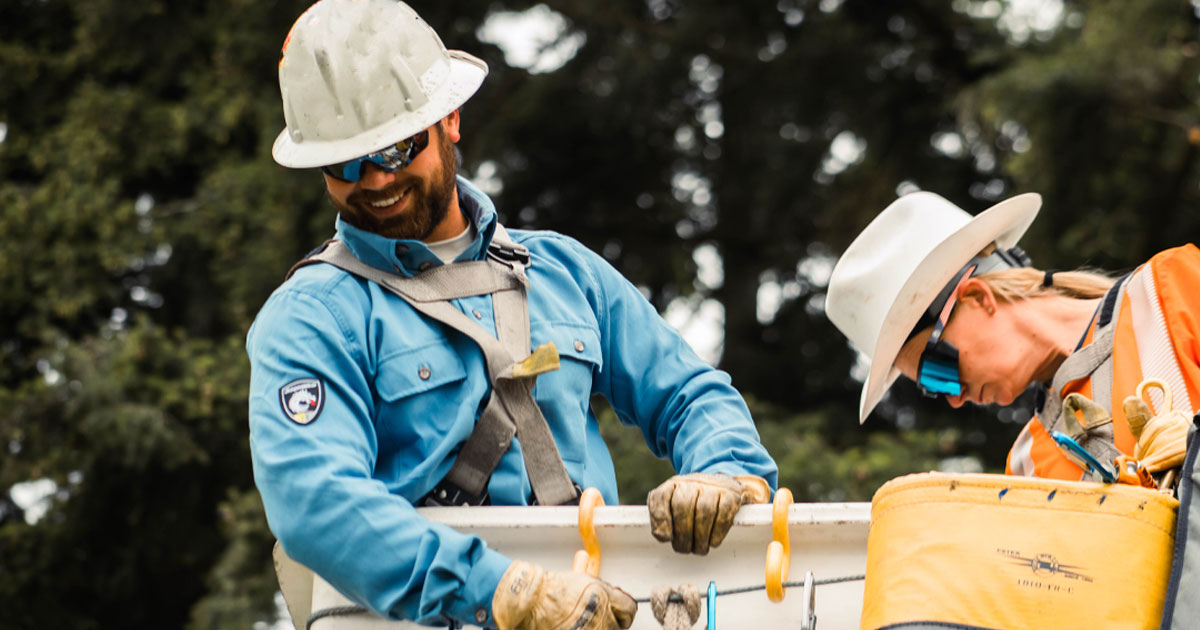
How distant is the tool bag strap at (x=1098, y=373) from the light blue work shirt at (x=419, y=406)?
2.21ft

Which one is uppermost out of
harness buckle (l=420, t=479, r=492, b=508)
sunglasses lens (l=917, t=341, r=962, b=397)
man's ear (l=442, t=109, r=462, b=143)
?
man's ear (l=442, t=109, r=462, b=143)

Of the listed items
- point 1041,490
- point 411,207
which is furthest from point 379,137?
point 1041,490

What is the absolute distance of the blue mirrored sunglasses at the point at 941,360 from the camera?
359cm

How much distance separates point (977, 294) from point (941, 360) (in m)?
0.18

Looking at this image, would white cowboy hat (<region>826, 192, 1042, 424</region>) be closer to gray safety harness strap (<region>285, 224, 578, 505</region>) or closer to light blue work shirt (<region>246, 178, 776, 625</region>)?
light blue work shirt (<region>246, 178, 776, 625</region>)

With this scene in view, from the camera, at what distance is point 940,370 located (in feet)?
11.9

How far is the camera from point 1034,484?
6.93 feet

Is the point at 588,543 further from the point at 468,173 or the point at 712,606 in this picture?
the point at 468,173

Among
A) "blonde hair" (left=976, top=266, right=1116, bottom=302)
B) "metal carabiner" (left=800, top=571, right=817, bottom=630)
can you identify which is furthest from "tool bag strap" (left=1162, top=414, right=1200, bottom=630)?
"blonde hair" (left=976, top=266, right=1116, bottom=302)

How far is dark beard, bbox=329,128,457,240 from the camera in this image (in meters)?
2.72

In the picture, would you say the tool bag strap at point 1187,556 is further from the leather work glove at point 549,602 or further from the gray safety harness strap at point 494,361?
the gray safety harness strap at point 494,361

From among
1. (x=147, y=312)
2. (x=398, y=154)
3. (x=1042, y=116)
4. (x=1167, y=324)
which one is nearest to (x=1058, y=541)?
(x=1167, y=324)

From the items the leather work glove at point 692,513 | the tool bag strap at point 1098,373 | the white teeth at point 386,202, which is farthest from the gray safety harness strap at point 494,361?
the tool bag strap at point 1098,373

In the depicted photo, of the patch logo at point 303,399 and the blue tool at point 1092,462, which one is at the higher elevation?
the blue tool at point 1092,462
